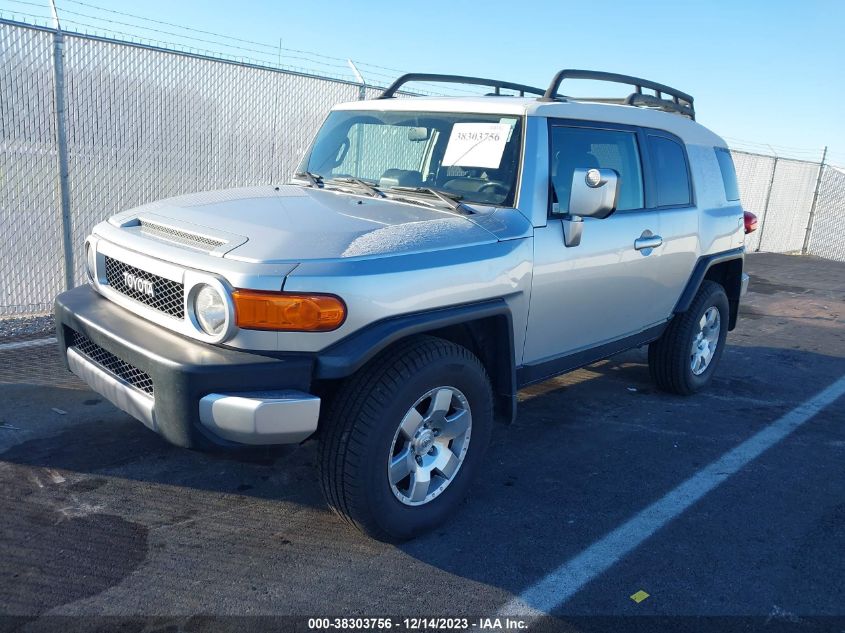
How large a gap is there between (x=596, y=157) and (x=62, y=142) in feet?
15.0

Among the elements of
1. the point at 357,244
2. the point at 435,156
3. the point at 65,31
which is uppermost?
the point at 65,31

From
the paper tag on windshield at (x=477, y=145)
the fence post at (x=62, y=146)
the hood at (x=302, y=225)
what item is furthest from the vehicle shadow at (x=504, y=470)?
the fence post at (x=62, y=146)

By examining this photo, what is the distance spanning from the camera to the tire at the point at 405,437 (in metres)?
2.89

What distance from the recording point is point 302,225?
317 centimetres

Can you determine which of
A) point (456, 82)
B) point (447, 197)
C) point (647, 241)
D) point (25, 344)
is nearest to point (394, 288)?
point (447, 197)

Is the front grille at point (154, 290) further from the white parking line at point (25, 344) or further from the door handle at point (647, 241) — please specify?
the white parking line at point (25, 344)

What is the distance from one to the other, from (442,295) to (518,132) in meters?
1.15

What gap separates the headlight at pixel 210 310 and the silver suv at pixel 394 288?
0.03 ft

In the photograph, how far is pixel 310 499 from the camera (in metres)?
3.58

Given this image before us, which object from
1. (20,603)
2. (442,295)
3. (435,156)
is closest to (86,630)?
(20,603)

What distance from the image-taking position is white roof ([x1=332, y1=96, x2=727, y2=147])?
Result: 3846 millimetres

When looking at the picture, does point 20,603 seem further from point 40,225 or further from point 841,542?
point 40,225

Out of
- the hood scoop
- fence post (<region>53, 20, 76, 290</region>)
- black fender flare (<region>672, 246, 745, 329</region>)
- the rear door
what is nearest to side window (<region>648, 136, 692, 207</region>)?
the rear door

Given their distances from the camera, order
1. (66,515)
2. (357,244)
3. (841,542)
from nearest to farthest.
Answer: (357,244) → (66,515) → (841,542)
